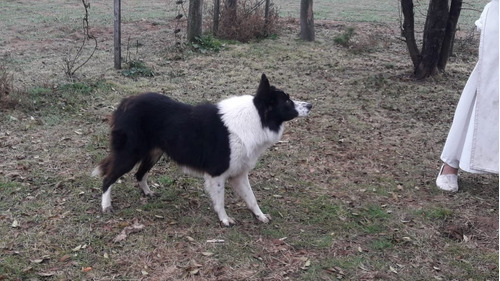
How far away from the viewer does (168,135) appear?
4.28 meters

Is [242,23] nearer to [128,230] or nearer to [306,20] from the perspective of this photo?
[306,20]

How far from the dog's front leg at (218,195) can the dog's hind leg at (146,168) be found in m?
0.57

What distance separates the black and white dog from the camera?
4.14m

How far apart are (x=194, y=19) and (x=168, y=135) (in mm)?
7066

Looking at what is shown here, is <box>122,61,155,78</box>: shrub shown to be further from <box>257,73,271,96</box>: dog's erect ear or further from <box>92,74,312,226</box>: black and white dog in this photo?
<box>257,73,271,96</box>: dog's erect ear

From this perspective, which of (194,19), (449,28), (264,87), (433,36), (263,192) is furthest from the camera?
(194,19)

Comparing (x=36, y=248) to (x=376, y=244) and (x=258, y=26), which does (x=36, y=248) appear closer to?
(x=376, y=244)

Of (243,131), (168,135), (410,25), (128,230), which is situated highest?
(410,25)

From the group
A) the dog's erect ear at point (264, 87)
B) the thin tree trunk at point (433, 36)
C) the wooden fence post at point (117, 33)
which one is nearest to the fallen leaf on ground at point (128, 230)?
the dog's erect ear at point (264, 87)

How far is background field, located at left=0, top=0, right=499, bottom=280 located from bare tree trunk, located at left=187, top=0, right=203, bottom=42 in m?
1.27

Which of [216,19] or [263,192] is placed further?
[216,19]

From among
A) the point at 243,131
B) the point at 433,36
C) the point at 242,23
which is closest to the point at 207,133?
the point at 243,131

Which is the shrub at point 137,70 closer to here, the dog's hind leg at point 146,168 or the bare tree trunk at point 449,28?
the dog's hind leg at point 146,168

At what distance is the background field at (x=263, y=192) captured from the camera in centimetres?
383
